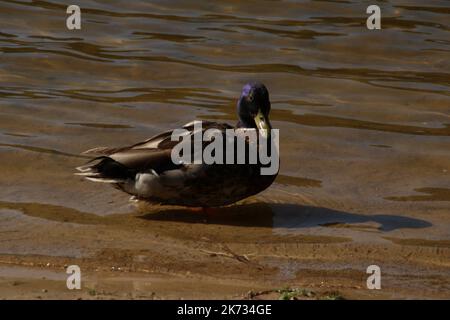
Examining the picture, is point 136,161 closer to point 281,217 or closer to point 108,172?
point 108,172

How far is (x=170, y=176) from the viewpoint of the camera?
6.53m

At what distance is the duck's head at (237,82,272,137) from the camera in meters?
6.91

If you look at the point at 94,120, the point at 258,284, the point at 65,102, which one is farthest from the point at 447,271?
the point at 65,102

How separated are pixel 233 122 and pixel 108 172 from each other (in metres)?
2.23

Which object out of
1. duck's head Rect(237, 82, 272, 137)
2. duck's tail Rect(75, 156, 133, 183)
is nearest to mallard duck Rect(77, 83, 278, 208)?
duck's tail Rect(75, 156, 133, 183)

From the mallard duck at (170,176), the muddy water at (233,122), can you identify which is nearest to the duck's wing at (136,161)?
the mallard duck at (170,176)

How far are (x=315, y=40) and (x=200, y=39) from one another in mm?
1233

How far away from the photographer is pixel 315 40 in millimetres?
11070

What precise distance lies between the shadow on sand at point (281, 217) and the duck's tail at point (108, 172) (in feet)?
1.00

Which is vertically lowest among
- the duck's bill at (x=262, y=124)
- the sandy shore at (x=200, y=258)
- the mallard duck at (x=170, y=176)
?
the sandy shore at (x=200, y=258)

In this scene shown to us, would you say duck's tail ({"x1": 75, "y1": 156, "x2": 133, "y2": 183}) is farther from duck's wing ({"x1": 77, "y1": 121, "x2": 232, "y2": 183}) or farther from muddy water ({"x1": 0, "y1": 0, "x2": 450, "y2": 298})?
muddy water ({"x1": 0, "y1": 0, "x2": 450, "y2": 298})

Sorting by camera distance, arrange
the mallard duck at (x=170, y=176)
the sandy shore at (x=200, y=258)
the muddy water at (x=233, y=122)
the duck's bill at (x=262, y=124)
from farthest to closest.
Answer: the duck's bill at (x=262, y=124) → the mallard duck at (x=170, y=176) → the muddy water at (x=233, y=122) → the sandy shore at (x=200, y=258)

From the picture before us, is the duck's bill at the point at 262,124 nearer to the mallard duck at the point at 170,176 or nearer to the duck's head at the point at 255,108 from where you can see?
the duck's head at the point at 255,108

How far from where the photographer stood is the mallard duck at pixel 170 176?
21.4 ft
